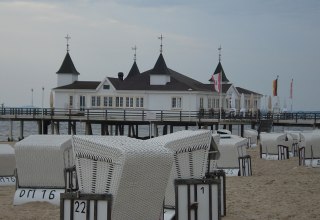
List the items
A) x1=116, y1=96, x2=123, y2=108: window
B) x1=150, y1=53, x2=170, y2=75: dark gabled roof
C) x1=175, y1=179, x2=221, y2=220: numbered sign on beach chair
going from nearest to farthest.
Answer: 1. x1=175, y1=179, x2=221, y2=220: numbered sign on beach chair
2. x1=116, y1=96, x2=123, y2=108: window
3. x1=150, y1=53, x2=170, y2=75: dark gabled roof

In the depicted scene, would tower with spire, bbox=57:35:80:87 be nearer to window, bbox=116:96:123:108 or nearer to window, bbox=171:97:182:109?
window, bbox=116:96:123:108

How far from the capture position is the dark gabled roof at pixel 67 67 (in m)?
55.7

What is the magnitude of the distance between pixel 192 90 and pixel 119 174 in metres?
42.0

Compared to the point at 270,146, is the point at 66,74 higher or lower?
higher

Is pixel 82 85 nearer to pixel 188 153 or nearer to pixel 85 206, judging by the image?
pixel 188 153

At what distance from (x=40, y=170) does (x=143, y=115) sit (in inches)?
1340

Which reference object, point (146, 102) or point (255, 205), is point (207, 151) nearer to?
point (255, 205)

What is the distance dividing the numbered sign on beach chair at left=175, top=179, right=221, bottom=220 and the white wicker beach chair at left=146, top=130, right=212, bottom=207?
0.26 meters

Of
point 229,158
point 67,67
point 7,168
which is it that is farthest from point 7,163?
point 67,67

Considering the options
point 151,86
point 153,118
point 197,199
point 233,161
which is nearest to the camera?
point 197,199

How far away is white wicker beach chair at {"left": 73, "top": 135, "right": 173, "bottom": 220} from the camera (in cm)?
800

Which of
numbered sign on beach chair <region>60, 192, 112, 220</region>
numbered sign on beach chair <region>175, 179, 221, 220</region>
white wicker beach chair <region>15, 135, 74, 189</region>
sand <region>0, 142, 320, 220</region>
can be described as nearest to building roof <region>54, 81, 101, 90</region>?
sand <region>0, 142, 320, 220</region>

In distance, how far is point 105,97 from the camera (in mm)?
51812

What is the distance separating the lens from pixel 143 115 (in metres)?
47.9
